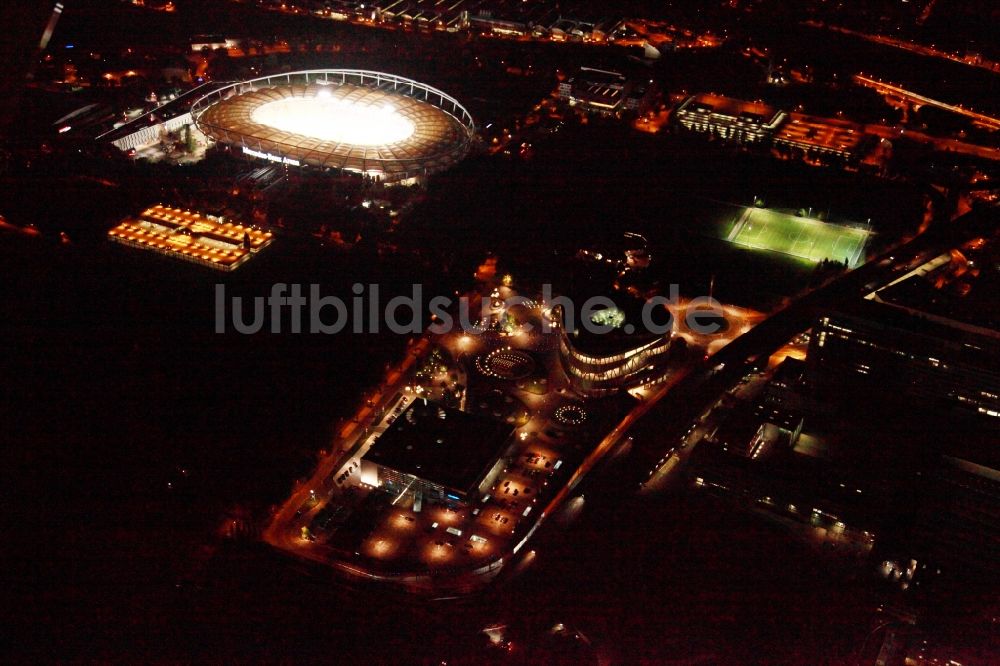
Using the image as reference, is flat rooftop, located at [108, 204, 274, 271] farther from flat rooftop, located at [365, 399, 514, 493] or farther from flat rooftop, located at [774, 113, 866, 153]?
flat rooftop, located at [774, 113, 866, 153]

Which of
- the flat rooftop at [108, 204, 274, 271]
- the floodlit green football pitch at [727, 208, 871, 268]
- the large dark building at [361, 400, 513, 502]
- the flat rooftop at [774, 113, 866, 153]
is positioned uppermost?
the flat rooftop at [774, 113, 866, 153]

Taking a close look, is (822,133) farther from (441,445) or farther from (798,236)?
(441,445)

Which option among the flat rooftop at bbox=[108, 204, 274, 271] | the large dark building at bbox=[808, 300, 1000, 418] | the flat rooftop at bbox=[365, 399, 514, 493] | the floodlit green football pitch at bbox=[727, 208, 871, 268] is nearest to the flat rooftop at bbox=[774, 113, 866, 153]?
the floodlit green football pitch at bbox=[727, 208, 871, 268]

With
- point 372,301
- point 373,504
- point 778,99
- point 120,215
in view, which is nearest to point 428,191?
point 372,301

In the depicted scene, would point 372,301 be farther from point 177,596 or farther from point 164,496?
point 177,596

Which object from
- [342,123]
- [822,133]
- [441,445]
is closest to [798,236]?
[822,133]

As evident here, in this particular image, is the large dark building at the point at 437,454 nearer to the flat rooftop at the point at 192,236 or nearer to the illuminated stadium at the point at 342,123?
the flat rooftop at the point at 192,236
